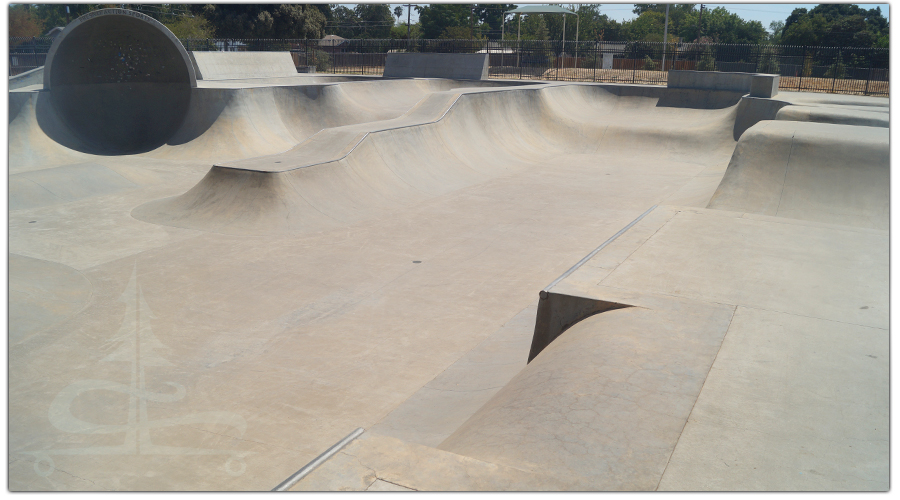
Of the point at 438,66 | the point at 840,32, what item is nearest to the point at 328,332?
the point at 438,66

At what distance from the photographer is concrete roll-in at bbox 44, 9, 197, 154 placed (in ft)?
59.9

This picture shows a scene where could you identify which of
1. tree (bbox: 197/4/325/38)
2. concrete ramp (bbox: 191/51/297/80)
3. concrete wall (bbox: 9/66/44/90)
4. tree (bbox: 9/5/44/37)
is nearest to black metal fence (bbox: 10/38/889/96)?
tree (bbox: 197/4/325/38)

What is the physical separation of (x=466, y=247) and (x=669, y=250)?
4.26m

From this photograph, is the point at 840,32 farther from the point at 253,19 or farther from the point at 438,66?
the point at 253,19

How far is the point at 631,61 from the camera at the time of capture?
125ft

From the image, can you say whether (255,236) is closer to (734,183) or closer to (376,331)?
(376,331)

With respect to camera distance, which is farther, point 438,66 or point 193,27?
point 193,27

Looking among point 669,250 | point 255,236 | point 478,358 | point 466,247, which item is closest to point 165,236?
point 255,236

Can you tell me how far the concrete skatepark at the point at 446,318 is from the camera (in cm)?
338

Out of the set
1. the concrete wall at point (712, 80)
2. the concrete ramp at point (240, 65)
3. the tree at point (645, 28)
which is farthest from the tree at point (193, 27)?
the tree at point (645, 28)

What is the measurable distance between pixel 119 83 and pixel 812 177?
62.2 ft

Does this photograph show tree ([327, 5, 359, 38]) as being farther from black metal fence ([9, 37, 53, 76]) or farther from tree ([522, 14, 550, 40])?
black metal fence ([9, 37, 53, 76])

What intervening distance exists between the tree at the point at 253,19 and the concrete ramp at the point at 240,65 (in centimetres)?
2219

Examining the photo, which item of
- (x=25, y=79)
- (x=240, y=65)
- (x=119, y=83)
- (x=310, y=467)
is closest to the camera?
(x=310, y=467)
